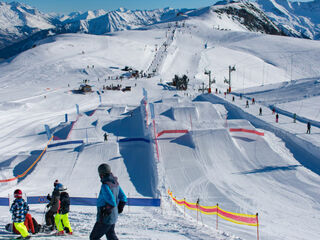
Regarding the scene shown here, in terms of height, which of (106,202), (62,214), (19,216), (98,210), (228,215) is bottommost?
(228,215)

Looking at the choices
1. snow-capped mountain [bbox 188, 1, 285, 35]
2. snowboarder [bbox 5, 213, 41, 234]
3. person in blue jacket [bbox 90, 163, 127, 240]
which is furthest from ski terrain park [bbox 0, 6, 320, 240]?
snow-capped mountain [bbox 188, 1, 285, 35]

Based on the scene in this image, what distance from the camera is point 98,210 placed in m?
4.34

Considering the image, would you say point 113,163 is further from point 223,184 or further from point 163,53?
point 163,53

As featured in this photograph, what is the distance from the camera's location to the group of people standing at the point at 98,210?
4.25m

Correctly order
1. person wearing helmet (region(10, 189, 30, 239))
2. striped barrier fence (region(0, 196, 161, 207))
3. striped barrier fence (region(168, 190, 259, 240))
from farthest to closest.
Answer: striped barrier fence (region(0, 196, 161, 207))
striped barrier fence (region(168, 190, 259, 240))
person wearing helmet (region(10, 189, 30, 239))

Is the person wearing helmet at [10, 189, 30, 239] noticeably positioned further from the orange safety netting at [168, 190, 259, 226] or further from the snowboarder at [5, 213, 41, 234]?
the orange safety netting at [168, 190, 259, 226]

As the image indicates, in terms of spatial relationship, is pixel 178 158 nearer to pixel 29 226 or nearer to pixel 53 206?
pixel 53 206

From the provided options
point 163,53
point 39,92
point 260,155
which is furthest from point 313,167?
point 163,53

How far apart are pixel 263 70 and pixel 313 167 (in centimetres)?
5946

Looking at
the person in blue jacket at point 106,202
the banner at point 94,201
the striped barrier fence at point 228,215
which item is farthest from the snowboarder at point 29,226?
the striped barrier fence at point 228,215

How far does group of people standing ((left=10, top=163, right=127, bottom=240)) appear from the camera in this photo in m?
4.25

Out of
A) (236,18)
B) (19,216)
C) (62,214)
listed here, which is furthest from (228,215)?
(236,18)

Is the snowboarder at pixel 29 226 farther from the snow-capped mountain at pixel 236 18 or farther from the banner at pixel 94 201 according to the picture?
the snow-capped mountain at pixel 236 18

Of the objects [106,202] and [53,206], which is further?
[53,206]
